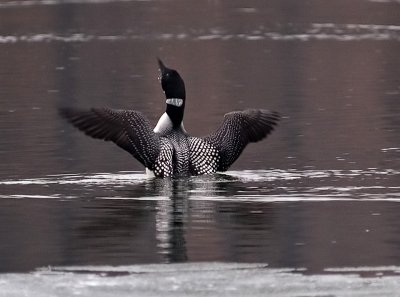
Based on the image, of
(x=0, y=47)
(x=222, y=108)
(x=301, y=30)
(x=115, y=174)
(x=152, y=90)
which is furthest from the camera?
(x=301, y=30)

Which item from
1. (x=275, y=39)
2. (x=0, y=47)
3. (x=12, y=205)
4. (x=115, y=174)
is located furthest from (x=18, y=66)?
(x=12, y=205)

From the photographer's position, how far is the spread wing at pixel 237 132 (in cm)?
1480

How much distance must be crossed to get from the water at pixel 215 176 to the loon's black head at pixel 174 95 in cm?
62

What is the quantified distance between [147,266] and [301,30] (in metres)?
27.6

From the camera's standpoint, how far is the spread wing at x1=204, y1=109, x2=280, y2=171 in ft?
48.5

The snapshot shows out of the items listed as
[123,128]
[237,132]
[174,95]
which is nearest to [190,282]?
[123,128]

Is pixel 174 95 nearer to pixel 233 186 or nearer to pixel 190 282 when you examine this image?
Result: pixel 233 186

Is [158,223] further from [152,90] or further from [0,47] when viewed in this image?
[0,47]

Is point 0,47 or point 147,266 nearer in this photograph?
point 147,266

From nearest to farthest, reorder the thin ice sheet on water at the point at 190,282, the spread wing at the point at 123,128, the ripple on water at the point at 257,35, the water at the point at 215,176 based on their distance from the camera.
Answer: the thin ice sheet on water at the point at 190,282
the water at the point at 215,176
the spread wing at the point at 123,128
the ripple on water at the point at 257,35

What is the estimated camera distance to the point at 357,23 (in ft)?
128

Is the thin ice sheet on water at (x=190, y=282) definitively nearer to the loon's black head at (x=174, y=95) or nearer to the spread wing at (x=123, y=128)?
the spread wing at (x=123, y=128)

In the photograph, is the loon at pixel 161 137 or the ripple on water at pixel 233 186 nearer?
the ripple on water at pixel 233 186

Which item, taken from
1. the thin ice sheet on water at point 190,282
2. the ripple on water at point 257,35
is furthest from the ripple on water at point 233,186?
the ripple on water at point 257,35
